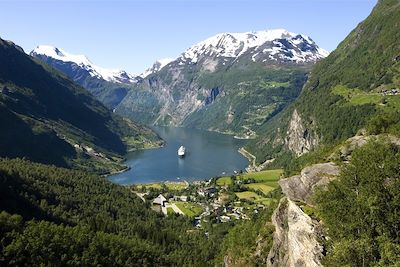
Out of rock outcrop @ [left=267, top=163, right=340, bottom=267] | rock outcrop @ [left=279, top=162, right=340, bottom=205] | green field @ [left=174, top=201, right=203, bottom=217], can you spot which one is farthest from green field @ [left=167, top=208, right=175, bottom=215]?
rock outcrop @ [left=279, top=162, right=340, bottom=205]

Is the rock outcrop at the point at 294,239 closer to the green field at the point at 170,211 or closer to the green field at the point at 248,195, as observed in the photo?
the green field at the point at 170,211

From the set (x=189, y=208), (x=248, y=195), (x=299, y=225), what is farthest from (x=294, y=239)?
(x=248, y=195)

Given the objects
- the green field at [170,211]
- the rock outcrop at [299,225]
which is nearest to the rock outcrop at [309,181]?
the rock outcrop at [299,225]

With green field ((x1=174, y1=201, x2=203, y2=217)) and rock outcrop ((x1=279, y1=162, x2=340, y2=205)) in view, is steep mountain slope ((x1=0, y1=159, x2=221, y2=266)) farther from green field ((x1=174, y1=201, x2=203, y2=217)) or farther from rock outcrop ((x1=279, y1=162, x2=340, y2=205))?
rock outcrop ((x1=279, y1=162, x2=340, y2=205))

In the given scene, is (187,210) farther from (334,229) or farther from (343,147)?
(334,229)

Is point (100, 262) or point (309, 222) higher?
point (309, 222)

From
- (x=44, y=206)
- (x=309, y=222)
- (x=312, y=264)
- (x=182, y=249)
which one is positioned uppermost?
(x=309, y=222)

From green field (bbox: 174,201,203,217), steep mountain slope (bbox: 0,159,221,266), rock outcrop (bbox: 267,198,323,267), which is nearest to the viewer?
rock outcrop (bbox: 267,198,323,267)

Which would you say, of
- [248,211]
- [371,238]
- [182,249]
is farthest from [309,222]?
[248,211]
